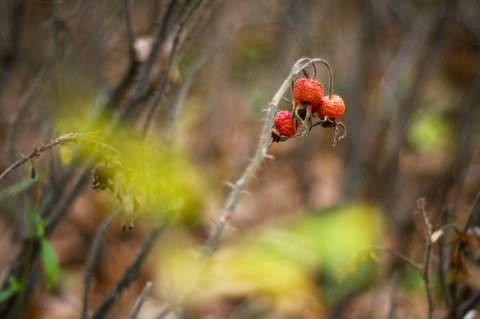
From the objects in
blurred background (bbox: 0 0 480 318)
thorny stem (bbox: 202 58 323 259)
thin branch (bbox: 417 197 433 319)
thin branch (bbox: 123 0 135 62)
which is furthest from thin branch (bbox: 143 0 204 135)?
thin branch (bbox: 417 197 433 319)

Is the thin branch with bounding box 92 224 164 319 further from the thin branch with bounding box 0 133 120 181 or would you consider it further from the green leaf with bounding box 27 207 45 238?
the thin branch with bounding box 0 133 120 181

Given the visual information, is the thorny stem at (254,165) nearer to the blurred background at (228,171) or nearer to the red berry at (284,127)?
the red berry at (284,127)

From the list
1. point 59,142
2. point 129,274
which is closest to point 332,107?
point 59,142

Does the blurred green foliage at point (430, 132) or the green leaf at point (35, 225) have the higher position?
the green leaf at point (35, 225)

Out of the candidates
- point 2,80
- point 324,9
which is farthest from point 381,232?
point 2,80

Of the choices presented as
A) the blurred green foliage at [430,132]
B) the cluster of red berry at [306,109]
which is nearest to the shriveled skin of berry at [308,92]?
the cluster of red berry at [306,109]

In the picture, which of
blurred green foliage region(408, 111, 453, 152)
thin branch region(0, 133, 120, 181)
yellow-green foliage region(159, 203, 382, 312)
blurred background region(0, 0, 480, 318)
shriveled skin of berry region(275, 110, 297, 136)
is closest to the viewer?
thin branch region(0, 133, 120, 181)
